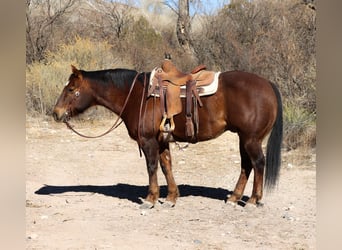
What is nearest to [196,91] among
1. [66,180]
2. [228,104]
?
[228,104]

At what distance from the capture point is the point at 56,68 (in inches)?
320

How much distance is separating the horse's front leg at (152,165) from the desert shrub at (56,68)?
4.09 metres

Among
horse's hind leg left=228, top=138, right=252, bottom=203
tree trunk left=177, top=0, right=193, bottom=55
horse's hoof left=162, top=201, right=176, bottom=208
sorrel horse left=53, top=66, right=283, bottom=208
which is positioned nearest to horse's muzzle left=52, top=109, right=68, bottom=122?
sorrel horse left=53, top=66, right=283, bottom=208

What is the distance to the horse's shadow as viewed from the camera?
4.68 metres

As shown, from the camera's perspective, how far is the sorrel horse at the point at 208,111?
4062 mm

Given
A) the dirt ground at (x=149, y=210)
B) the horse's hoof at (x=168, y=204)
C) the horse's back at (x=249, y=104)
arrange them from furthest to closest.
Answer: the horse's hoof at (x=168, y=204) → the horse's back at (x=249, y=104) → the dirt ground at (x=149, y=210)

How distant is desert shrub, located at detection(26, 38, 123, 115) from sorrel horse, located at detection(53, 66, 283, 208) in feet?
12.4

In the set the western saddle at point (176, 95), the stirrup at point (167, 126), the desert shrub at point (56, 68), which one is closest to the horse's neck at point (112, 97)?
the western saddle at point (176, 95)

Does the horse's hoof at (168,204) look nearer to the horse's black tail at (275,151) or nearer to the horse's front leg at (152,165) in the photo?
the horse's front leg at (152,165)

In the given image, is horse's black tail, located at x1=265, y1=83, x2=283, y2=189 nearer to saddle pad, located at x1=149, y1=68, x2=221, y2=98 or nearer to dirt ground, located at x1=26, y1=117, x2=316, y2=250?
dirt ground, located at x1=26, y1=117, x2=316, y2=250

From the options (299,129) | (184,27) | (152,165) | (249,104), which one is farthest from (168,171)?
(184,27)

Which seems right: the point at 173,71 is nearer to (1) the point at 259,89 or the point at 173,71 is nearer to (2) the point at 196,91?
(2) the point at 196,91

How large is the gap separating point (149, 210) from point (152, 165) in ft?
1.31

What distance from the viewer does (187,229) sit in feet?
12.3
